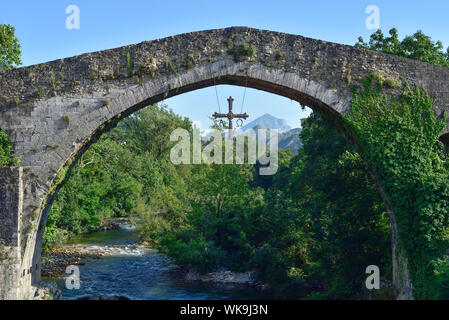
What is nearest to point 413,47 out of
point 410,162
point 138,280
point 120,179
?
point 410,162

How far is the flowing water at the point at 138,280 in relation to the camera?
1430 centimetres

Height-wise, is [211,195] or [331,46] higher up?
[331,46]

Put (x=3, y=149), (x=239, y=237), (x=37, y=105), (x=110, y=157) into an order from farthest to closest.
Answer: (x=110, y=157) → (x=239, y=237) → (x=3, y=149) → (x=37, y=105)

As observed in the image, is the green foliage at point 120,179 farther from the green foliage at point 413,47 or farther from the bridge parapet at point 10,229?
the green foliage at point 413,47

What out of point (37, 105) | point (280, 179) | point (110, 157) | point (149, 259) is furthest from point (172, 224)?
point (37, 105)

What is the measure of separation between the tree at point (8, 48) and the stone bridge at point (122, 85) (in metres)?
8.10

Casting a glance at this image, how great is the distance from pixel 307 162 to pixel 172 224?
6336 millimetres

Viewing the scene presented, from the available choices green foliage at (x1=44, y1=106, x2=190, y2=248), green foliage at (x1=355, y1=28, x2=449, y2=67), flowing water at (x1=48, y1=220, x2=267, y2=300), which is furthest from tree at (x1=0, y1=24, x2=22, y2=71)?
green foliage at (x1=355, y1=28, x2=449, y2=67)

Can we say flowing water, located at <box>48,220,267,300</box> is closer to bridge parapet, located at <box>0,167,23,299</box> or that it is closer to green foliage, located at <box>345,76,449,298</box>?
bridge parapet, located at <box>0,167,23,299</box>

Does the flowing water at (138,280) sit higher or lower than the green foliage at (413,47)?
lower

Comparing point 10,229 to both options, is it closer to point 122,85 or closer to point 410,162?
point 122,85

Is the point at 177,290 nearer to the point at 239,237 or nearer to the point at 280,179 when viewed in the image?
the point at 239,237

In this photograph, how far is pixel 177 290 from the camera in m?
14.9

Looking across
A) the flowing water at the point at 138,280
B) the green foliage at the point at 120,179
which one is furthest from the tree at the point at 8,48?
the flowing water at the point at 138,280
